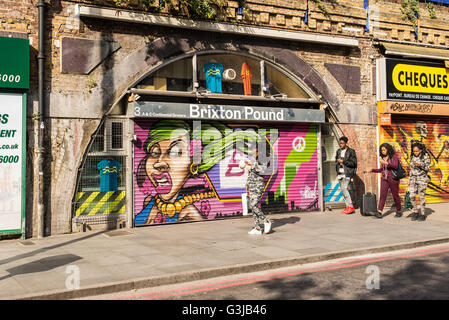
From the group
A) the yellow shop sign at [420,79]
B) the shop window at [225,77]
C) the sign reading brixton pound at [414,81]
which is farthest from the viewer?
the yellow shop sign at [420,79]

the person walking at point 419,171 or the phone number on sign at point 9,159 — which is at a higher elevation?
the phone number on sign at point 9,159

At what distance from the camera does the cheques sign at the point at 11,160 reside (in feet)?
31.0

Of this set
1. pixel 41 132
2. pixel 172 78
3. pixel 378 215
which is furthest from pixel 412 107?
pixel 41 132

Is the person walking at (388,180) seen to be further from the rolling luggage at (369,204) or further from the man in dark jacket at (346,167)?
the man in dark jacket at (346,167)

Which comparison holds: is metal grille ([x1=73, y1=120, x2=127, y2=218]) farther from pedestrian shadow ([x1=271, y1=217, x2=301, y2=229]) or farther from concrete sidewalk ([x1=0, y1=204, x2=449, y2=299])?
pedestrian shadow ([x1=271, y1=217, x2=301, y2=229])

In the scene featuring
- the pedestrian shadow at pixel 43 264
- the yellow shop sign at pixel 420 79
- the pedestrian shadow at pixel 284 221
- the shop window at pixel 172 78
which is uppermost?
the yellow shop sign at pixel 420 79

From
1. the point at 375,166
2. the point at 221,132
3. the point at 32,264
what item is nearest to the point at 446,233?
the point at 375,166

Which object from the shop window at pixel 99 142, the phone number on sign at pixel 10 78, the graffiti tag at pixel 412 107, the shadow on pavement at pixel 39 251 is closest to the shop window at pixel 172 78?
the shop window at pixel 99 142

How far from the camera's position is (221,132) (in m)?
12.1

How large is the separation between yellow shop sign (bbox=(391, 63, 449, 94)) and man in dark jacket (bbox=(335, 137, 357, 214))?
3143mm

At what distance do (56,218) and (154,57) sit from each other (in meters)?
4.38

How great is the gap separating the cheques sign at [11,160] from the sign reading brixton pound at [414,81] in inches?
405

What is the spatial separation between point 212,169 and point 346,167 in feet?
12.4
